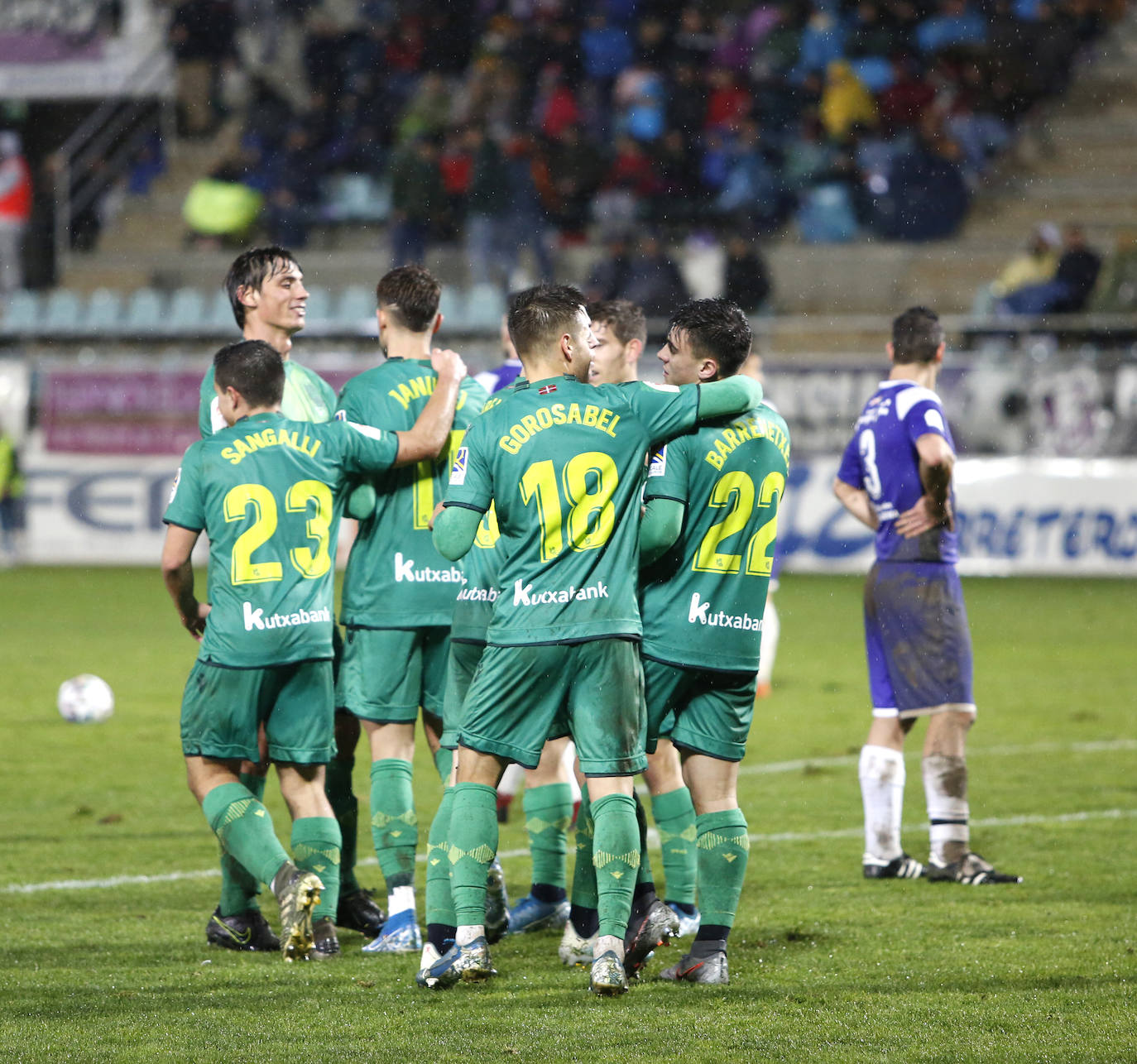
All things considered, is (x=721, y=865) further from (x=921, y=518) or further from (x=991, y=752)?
(x=991, y=752)

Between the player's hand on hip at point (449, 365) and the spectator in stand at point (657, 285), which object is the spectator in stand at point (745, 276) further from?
the player's hand on hip at point (449, 365)

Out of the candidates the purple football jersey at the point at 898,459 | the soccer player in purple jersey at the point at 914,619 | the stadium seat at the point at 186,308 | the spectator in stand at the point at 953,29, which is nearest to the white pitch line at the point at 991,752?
the soccer player in purple jersey at the point at 914,619

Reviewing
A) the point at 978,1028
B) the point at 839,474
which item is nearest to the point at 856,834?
the point at 839,474

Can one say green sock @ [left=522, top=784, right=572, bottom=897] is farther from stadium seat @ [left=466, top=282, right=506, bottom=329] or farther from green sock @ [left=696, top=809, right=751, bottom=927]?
stadium seat @ [left=466, top=282, right=506, bottom=329]

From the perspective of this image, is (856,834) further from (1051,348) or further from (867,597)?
(1051,348)

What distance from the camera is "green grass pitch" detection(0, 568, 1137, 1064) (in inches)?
169

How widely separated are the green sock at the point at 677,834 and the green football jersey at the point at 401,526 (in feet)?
3.12

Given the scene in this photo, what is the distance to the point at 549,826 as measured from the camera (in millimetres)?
5547

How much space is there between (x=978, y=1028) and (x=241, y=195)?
2228cm

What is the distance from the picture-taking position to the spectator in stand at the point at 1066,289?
18.8 meters

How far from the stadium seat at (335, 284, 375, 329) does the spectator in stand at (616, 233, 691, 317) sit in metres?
3.75

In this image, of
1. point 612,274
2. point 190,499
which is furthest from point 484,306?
point 190,499

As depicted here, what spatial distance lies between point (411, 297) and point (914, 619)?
92.1 inches

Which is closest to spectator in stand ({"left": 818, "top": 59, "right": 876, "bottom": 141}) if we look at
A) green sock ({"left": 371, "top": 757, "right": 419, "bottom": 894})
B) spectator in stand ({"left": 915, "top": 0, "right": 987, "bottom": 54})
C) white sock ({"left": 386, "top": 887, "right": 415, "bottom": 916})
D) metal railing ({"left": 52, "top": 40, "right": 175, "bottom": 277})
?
spectator in stand ({"left": 915, "top": 0, "right": 987, "bottom": 54})
